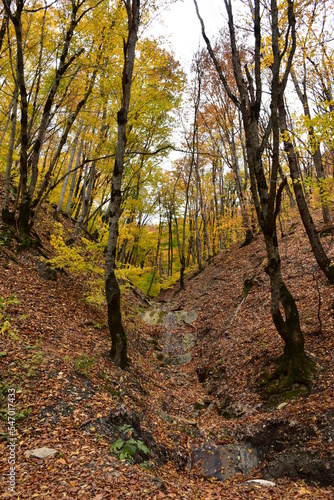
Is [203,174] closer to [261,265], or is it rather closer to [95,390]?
[261,265]

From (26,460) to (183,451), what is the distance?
2852 millimetres

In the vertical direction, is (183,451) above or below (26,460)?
below

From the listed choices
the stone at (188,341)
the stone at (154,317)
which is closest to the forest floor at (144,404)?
the stone at (188,341)

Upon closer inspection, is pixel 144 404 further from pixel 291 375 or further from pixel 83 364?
pixel 291 375

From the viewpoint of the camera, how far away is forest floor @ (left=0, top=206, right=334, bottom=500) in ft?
10.7

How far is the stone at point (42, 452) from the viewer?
3175 millimetres

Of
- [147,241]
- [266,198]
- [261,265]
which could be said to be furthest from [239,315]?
[147,241]

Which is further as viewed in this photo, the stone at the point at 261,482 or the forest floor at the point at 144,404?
the stone at the point at 261,482

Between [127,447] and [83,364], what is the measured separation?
187 centimetres

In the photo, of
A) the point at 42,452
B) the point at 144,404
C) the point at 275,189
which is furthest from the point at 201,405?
the point at 275,189

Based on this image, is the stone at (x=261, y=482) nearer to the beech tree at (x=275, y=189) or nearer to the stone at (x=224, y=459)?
the stone at (x=224, y=459)

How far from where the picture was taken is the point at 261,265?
499 inches

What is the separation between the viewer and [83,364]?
17.2ft

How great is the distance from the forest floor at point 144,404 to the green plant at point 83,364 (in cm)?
2
